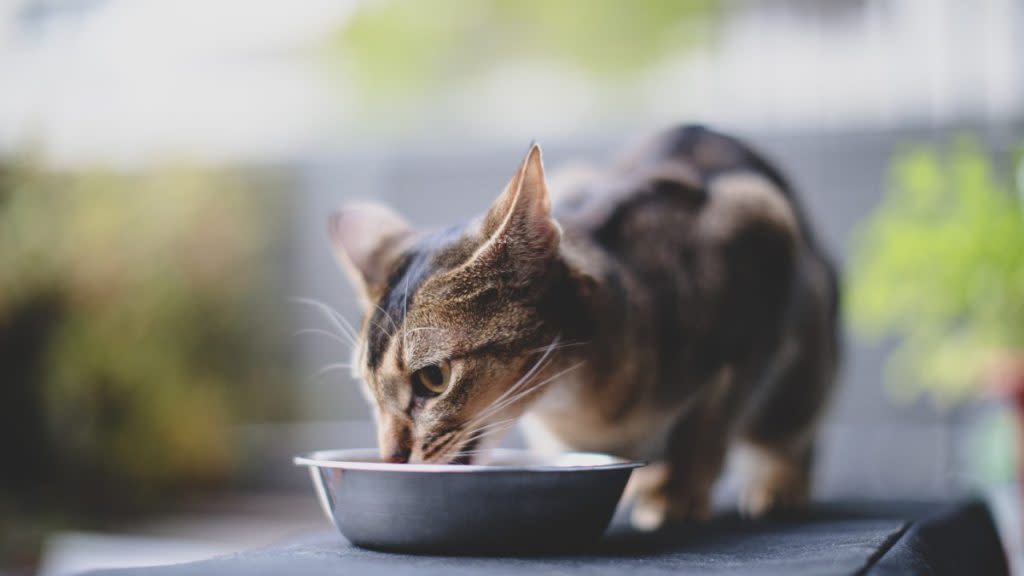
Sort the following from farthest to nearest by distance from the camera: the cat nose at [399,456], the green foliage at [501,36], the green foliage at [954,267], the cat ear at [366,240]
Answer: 1. the green foliage at [501,36]
2. the green foliage at [954,267]
3. the cat ear at [366,240]
4. the cat nose at [399,456]

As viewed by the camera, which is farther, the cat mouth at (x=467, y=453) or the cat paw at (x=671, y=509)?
the cat paw at (x=671, y=509)

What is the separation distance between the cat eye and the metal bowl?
147 millimetres

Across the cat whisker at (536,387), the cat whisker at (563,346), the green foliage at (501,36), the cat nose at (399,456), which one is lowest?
the cat nose at (399,456)

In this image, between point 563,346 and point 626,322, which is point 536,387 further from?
point 626,322

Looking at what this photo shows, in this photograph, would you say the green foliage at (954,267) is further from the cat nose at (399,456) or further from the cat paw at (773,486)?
the cat nose at (399,456)

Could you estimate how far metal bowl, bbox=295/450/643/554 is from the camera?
0.80 m

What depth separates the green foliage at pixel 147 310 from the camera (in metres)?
3.28

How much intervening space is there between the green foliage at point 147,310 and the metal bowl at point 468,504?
8.76ft

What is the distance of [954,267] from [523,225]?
120 centimetres

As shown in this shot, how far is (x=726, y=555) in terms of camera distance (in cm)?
83

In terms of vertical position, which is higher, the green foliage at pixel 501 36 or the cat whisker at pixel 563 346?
the green foliage at pixel 501 36

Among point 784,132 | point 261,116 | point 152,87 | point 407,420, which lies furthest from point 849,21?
point 407,420

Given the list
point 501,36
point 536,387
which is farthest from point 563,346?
point 501,36

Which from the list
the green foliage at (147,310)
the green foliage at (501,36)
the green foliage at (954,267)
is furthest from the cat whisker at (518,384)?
the green foliage at (501,36)
